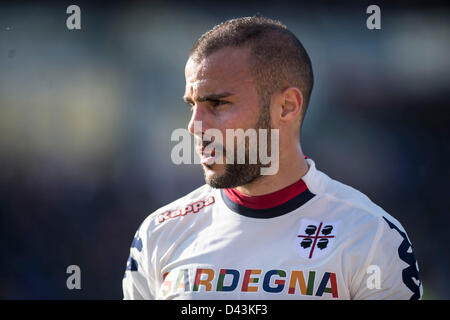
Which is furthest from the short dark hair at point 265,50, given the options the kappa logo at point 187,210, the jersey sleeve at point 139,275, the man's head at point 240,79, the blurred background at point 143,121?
the blurred background at point 143,121

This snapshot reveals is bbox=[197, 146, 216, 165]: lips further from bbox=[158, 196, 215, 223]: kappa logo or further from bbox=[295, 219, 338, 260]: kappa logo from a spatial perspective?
bbox=[295, 219, 338, 260]: kappa logo

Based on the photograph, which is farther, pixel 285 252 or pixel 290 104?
pixel 290 104

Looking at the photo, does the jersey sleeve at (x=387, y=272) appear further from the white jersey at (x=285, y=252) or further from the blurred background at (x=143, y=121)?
the blurred background at (x=143, y=121)

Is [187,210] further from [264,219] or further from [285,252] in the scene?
[285,252]

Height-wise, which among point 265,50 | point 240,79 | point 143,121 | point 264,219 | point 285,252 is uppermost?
point 265,50

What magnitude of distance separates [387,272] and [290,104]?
2.42 feet

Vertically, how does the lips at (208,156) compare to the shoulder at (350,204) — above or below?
above

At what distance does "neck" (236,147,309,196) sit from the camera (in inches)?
84.3

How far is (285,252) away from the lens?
2.00m

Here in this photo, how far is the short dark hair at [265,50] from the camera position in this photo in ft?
6.82

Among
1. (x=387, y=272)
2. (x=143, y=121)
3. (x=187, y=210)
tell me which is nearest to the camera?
(x=387, y=272)

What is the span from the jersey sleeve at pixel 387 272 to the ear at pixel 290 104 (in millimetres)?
535

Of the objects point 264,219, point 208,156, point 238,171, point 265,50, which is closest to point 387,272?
point 264,219

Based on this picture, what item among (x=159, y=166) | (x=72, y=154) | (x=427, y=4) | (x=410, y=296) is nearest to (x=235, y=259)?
(x=410, y=296)
